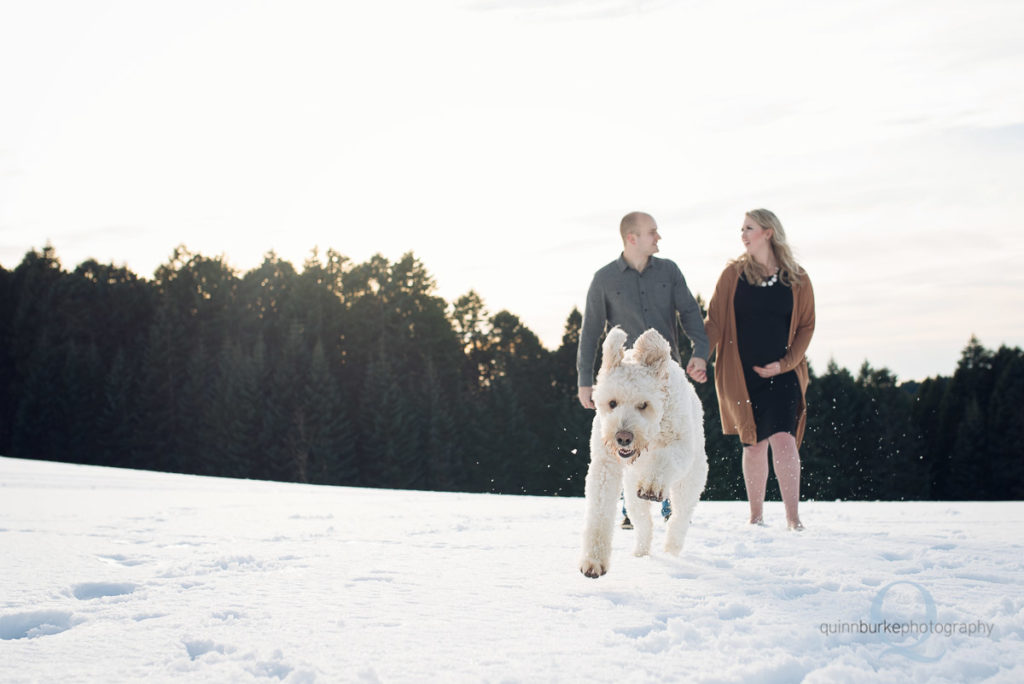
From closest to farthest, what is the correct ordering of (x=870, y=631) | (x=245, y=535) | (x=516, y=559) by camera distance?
(x=870, y=631) → (x=516, y=559) → (x=245, y=535)

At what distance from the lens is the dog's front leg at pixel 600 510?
4.03m

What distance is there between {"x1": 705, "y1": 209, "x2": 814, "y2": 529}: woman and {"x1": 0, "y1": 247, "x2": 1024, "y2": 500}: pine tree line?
36580 mm

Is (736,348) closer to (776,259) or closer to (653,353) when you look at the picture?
(776,259)

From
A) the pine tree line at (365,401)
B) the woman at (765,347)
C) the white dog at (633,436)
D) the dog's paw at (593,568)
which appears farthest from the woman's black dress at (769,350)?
the pine tree line at (365,401)

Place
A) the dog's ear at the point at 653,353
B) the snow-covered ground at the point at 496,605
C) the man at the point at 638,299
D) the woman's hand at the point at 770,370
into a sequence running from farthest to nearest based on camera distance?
the woman's hand at the point at 770,370, the man at the point at 638,299, the dog's ear at the point at 653,353, the snow-covered ground at the point at 496,605

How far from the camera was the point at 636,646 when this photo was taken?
9.03 feet

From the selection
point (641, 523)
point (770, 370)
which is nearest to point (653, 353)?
point (641, 523)

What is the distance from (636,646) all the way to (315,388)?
2037 inches

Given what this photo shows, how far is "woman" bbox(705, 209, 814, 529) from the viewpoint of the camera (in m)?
6.32

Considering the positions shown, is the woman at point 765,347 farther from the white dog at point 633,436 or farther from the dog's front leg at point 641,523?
the white dog at point 633,436

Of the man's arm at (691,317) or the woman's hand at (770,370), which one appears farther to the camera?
the woman's hand at (770,370)

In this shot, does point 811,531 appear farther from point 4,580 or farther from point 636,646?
point 4,580

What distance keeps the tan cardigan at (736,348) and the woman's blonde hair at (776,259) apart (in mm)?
81

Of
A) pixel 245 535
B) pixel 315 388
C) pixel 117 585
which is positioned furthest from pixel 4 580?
pixel 315 388
